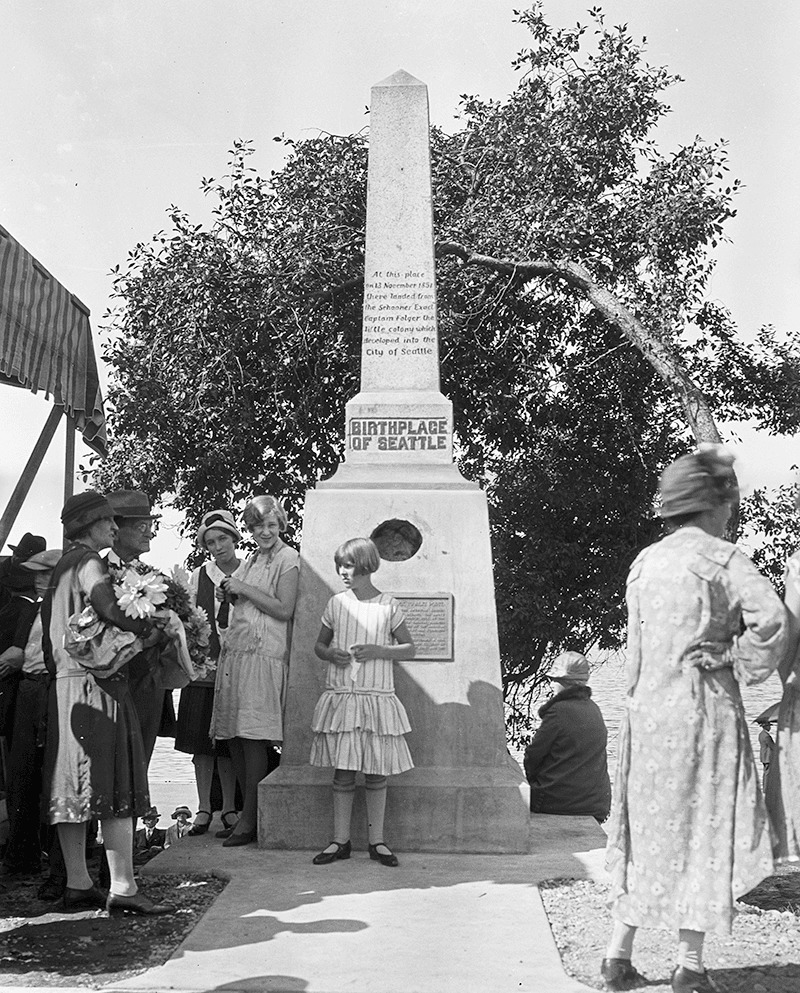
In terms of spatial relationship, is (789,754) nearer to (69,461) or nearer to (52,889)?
(52,889)

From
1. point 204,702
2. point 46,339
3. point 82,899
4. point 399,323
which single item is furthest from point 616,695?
point 82,899

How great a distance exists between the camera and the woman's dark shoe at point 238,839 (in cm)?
627

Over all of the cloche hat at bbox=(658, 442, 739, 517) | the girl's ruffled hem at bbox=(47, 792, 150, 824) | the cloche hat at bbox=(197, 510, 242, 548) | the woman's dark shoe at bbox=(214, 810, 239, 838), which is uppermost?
the cloche hat at bbox=(197, 510, 242, 548)

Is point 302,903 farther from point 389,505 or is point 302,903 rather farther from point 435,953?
point 389,505

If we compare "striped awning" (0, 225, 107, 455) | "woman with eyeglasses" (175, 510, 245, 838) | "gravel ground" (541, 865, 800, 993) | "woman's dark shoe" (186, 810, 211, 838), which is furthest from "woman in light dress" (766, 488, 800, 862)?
"striped awning" (0, 225, 107, 455)

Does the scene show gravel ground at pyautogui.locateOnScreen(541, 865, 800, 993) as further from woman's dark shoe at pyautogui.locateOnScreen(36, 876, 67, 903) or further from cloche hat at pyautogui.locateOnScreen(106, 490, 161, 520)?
cloche hat at pyautogui.locateOnScreen(106, 490, 161, 520)

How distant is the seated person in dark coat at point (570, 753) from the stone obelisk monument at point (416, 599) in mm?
646

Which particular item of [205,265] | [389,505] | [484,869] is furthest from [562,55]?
[484,869]

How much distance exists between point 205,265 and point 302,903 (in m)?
8.69

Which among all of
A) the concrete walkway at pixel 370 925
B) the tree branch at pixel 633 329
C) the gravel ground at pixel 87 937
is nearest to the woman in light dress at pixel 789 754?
the concrete walkway at pixel 370 925

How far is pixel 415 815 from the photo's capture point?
6367 millimetres

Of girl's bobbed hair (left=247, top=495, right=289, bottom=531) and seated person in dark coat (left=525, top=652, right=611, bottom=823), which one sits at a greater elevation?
girl's bobbed hair (left=247, top=495, right=289, bottom=531)

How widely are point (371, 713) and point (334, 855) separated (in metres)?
0.73

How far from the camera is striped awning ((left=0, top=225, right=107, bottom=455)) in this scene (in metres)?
5.89
